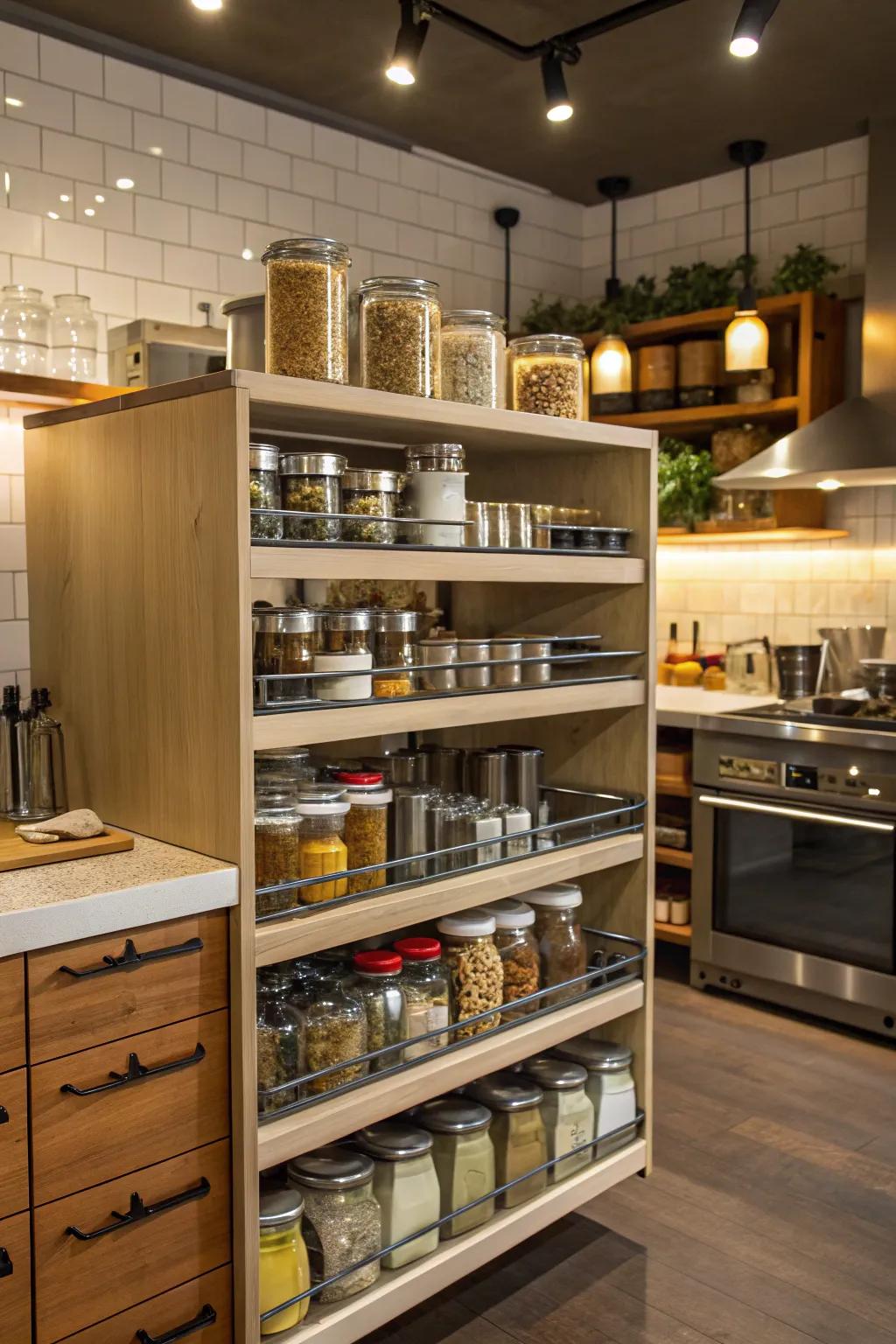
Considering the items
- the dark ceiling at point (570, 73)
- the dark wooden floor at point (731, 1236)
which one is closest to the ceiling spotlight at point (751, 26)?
the dark ceiling at point (570, 73)

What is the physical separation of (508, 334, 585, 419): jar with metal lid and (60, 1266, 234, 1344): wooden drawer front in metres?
1.65

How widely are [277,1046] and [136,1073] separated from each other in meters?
0.28

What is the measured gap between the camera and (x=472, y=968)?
7.36 feet

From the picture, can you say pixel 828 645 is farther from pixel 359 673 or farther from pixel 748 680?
pixel 359 673

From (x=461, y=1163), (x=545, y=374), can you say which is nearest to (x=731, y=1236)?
(x=461, y=1163)

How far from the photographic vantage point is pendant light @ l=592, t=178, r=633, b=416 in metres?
4.32

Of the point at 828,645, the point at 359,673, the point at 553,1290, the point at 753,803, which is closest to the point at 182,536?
the point at 359,673

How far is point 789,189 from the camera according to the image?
4.33m

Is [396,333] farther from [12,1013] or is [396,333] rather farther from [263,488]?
[12,1013]

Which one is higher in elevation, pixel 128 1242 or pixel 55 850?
pixel 55 850

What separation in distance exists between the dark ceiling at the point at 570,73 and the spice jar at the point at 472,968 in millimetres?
2330

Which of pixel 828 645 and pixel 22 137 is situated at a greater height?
pixel 22 137

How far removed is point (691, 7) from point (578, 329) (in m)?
1.65

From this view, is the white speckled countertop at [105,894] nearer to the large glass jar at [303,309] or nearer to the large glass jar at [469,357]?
the large glass jar at [303,309]
